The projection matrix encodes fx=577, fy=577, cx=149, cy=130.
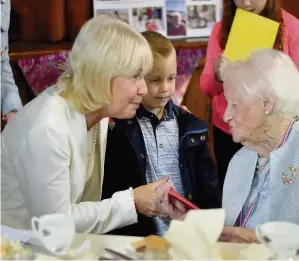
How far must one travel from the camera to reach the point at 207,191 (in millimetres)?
2145

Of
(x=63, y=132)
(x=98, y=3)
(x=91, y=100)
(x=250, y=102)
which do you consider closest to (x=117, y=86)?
(x=91, y=100)

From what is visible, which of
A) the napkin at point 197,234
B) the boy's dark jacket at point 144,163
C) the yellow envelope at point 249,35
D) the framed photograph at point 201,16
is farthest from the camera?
the framed photograph at point 201,16

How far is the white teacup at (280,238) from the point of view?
1302 mm

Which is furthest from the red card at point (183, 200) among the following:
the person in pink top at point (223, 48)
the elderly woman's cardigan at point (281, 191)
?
the person in pink top at point (223, 48)

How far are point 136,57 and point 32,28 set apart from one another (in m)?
1.85

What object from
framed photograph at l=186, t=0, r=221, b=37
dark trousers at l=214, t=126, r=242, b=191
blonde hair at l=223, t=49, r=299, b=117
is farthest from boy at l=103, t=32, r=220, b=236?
framed photograph at l=186, t=0, r=221, b=37

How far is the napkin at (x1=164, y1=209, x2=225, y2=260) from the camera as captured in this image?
1.24 meters

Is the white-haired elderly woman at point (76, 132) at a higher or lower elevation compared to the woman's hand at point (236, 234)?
higher

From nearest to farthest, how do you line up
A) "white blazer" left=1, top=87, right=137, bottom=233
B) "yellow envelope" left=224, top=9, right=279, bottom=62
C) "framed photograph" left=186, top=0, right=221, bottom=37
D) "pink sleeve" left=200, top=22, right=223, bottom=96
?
"white blazer" left=1, top=87, right=137, bottom=233
"yellow envelope" left=224, top=9, right=279, bottom=62
"pink sleeve" left=200, top=22, right=223, bottom=96
"framed photograph" left=186, top=0, right=221, bottom=37

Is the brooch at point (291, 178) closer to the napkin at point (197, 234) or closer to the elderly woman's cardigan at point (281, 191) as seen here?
the elderly woman's cardigan at point (281, 191)

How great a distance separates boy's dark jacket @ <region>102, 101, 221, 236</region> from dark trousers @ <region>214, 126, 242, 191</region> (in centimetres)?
48

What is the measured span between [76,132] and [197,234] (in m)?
0.62

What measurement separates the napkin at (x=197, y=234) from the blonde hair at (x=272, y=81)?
1.87 ft

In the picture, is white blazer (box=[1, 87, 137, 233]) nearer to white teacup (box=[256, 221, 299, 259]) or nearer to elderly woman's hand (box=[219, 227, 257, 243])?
elderly woman's hand (box=[219, 227, 257, 243])
